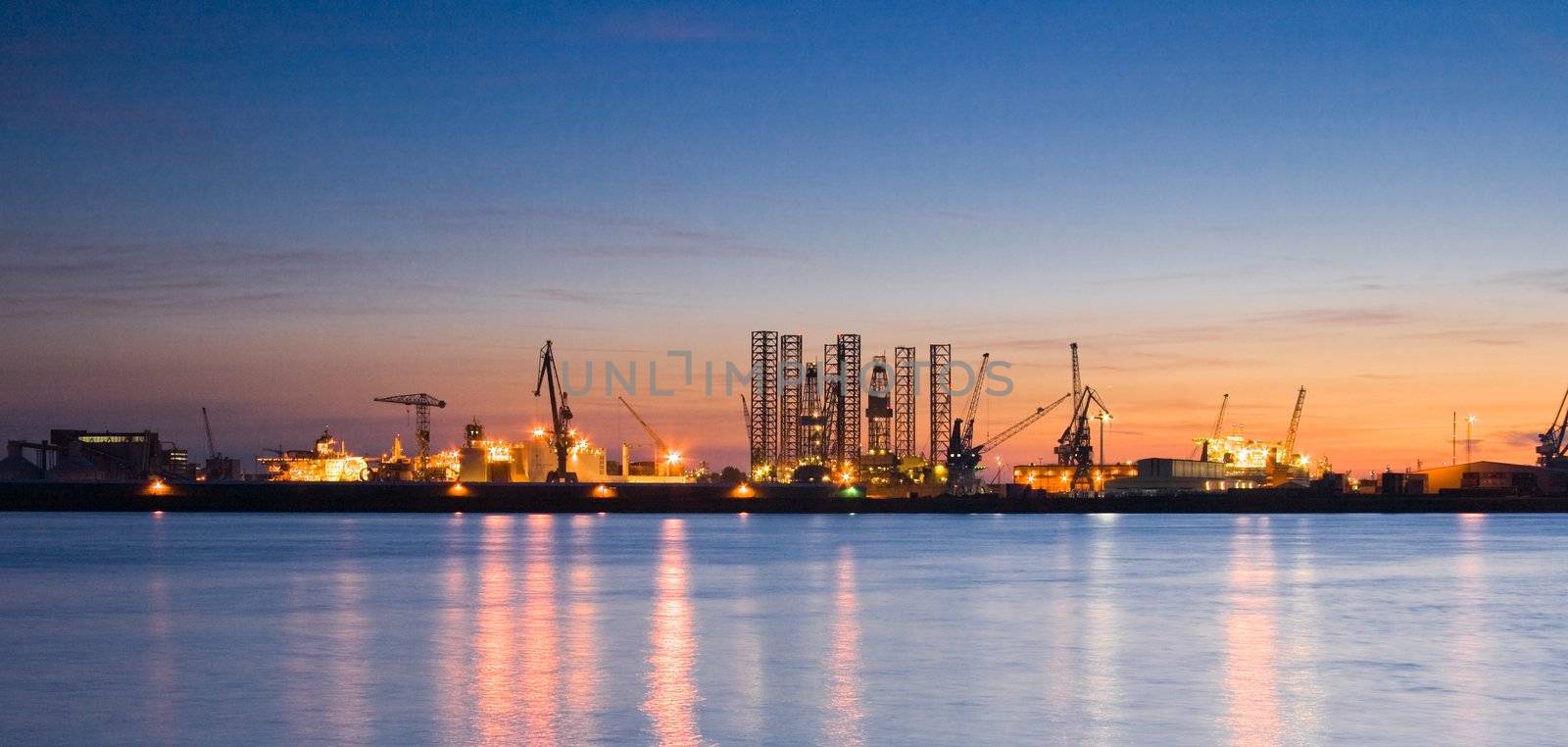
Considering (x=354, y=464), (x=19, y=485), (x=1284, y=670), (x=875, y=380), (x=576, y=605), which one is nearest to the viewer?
(x=1284, y=670)

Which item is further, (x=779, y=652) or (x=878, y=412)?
(x=878, y=412)

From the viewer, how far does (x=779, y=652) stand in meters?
25.1

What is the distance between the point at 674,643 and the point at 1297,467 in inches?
6745

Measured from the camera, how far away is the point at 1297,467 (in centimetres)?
18525

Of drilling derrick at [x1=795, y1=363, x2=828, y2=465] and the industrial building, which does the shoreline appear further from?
the industrial building

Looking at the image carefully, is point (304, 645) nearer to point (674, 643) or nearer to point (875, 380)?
point (674, 643)

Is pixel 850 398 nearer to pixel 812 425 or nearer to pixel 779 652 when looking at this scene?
pixel 812 425

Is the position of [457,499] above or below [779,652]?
below

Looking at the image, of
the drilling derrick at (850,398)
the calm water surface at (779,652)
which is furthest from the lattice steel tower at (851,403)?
the calm water surface at (779,652)

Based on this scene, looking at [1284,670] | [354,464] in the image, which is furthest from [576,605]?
[354,464]

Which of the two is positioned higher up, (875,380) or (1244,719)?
(875,380)

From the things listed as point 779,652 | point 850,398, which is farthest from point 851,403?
point 779,652

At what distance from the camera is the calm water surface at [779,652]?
17.7 metres

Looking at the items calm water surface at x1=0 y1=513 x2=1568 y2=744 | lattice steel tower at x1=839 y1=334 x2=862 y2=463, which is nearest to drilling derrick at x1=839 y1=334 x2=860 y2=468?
lattice steel tower at x1=839 y1=334 x2=862 y2=463
